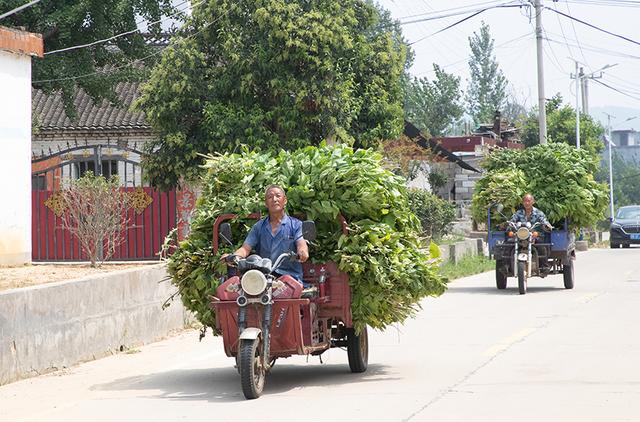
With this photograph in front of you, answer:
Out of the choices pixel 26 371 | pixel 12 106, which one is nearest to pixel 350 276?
pixel 26 371

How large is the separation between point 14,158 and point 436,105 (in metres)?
75.1

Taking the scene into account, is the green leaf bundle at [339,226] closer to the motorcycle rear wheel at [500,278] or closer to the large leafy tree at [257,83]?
the motorcycle rear wheel at [500,278]

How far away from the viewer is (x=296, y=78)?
28.9m

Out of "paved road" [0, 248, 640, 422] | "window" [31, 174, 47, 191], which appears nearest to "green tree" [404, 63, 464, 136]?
"window" [31, 174, 47, 191]

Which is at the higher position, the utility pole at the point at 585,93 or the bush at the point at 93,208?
the utility pole at the point at 585,93

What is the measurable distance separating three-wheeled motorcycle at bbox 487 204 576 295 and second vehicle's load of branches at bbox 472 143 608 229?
345 millimetres

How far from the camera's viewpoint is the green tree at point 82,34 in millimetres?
33219

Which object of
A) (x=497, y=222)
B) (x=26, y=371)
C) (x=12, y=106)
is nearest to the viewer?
(x=26, y=371)

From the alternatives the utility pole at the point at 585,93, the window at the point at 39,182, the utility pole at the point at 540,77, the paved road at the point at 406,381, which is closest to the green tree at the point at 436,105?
the utility pole at the point at 585,93

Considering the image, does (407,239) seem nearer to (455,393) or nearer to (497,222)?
(455,393)

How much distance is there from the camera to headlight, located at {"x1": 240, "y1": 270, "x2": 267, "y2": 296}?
34.6 feet

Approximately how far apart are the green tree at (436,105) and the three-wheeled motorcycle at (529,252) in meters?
68.8

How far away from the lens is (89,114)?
40469 mm

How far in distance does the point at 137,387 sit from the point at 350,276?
7.18 feet
